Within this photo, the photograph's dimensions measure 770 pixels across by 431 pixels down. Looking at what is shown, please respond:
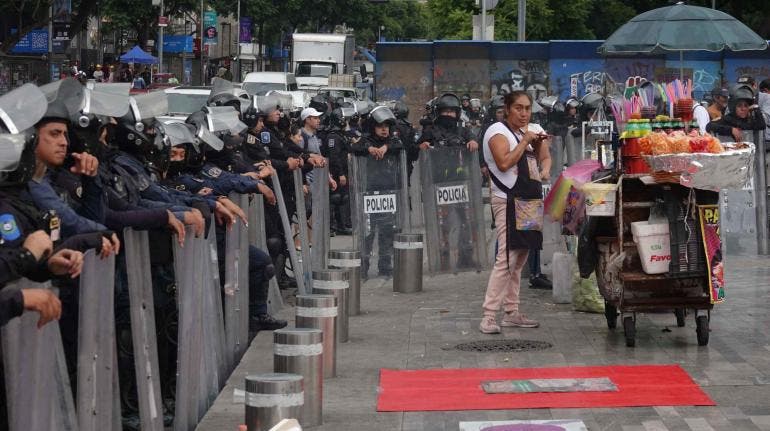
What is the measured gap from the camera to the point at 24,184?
5930 mm

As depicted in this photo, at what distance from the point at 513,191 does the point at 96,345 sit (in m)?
5.31

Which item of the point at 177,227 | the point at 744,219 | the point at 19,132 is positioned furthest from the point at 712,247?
the point at 744,219

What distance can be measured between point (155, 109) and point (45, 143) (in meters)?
2.47

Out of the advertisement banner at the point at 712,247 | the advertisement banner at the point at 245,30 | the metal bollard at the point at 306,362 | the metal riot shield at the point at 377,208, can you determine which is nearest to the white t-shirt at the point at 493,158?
the advertisement banner at the point at 712,247

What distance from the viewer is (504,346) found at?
A: 35.3 ft

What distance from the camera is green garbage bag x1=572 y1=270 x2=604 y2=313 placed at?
12188mm

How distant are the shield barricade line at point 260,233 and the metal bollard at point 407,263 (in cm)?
176

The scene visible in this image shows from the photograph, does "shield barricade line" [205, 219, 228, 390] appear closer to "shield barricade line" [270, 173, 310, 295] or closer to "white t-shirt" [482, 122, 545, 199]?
"white t-shirt" [482, 122, 545, 199]

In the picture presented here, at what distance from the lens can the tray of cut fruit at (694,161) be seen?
32.1 feet

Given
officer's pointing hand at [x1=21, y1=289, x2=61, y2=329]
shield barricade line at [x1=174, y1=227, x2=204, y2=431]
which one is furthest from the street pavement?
officer's pointing hand at [x1=21, y1=289, x2=61, y2=329]

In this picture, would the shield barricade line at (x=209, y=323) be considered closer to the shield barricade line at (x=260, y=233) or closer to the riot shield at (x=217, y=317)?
the riot shield at (x=217, y=317)

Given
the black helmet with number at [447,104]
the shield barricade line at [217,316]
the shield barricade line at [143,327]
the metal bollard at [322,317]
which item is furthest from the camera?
the black helmet with number at [447,104]

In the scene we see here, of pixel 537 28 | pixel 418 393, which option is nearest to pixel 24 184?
pixel 418 393

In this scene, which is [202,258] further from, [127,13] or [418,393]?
[127,13]
